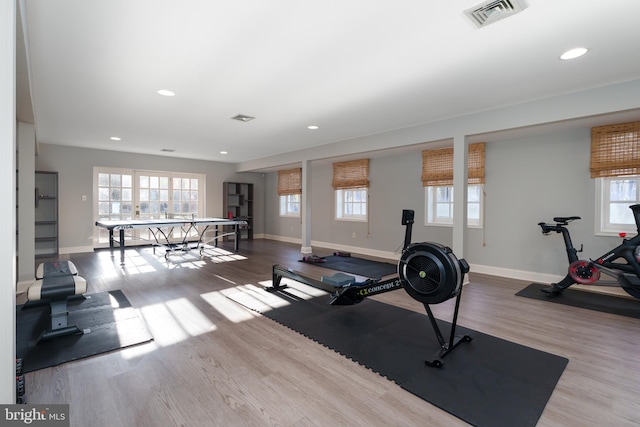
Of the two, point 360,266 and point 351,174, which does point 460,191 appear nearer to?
point 360,266

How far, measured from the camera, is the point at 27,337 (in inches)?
104

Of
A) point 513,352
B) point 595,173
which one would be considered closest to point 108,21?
point 513,352

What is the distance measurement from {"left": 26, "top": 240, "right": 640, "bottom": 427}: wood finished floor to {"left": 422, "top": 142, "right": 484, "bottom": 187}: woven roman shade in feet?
7.71

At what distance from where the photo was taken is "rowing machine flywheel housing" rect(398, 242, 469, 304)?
221cm

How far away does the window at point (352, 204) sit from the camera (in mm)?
7332

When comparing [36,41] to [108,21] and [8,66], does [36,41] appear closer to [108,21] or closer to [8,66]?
[108,21]

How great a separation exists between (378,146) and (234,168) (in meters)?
5.26

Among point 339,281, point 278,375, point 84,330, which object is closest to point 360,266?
point 339,281

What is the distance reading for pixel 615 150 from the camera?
4027 millimetres

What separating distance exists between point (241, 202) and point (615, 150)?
8317 millimetres

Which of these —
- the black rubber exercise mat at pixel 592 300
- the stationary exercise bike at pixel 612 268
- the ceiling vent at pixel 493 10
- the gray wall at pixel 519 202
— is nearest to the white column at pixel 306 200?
the gray wall at pixel 519 202

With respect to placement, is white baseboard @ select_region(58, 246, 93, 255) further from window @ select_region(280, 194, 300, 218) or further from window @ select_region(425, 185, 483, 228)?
window @ select_region(425, 185, 483, 228)

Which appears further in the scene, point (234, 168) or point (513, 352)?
point (234, 168)

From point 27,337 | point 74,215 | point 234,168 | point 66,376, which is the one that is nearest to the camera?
point 66,376
